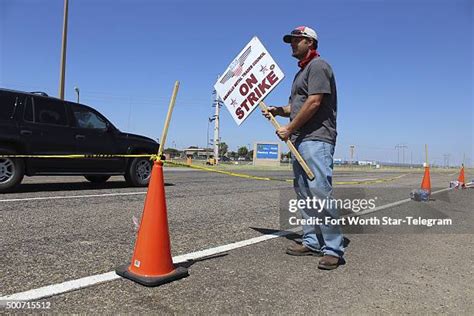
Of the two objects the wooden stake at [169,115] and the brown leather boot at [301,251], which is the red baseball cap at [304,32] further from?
the brown leather boot at [301,251]

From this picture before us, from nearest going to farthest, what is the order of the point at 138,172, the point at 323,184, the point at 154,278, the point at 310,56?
1. the point at 154,278
2. the point at 323,184
3. the point at 310,56
4. the point at 138,172

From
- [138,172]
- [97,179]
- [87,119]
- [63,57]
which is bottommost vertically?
[97,179]

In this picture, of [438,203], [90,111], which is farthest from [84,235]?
[438,203]

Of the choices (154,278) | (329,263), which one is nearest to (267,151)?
(329,263)

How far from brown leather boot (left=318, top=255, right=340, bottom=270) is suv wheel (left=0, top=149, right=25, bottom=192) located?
6.46 meters

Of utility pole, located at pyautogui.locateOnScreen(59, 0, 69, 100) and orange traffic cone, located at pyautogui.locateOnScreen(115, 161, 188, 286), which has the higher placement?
utility pole, located at pyautogui.locateOnScreen(59, 0, 69, 100)

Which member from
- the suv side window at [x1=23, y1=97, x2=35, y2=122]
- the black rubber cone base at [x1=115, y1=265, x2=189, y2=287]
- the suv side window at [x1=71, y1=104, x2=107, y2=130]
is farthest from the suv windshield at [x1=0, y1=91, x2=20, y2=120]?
the black rubber cone base at [x1=115, y1=265, x2=189, y2=287]

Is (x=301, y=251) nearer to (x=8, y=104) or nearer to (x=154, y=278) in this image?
(x=154, y=278)

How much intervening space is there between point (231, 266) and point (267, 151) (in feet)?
168

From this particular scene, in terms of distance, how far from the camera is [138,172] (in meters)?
9.86

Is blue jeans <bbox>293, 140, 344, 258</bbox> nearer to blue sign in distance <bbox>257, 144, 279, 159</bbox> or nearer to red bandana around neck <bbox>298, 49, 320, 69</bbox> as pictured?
red bandana around neck <bbox>298, 49, 320, 69</bbox>

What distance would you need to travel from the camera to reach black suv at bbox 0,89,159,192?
304 inches

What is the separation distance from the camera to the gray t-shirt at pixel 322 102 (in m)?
3.88

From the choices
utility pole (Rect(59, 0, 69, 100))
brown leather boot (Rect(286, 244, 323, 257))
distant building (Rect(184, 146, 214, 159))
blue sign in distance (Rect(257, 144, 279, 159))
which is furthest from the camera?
distant building (Rect(184, 146, 214, 159))
